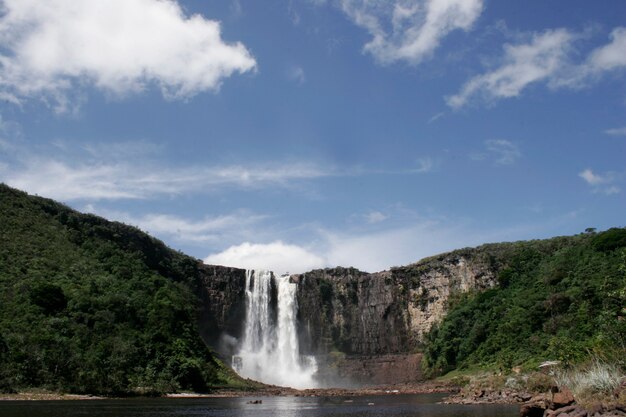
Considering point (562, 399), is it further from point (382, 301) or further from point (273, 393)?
point (382, 301)

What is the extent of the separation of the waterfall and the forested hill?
37.6 feet

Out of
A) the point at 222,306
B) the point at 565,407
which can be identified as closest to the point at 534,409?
the point at 565,407

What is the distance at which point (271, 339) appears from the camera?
104938 mm

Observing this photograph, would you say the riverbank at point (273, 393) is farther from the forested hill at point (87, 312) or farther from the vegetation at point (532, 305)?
the vegetation at point (532, 305)

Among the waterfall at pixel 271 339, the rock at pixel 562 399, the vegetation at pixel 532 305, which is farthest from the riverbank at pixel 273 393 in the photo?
the rock at pixel 562 399

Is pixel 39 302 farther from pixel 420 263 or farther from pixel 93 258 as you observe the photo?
pixel 420 263

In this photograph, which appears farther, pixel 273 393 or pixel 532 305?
pixel 532 305

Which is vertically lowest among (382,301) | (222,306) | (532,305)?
(532,305)

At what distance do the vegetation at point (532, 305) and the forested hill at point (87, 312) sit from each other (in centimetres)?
3460

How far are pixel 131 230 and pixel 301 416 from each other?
72384mm

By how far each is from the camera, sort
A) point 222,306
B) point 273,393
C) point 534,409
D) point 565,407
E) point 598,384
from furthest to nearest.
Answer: point 222,306, point 273,393, point 534,409, point 598,384, point 565,407

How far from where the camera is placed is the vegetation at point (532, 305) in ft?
240

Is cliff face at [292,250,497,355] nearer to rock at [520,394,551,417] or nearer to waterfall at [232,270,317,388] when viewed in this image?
waterfall at [232,270,317,388]

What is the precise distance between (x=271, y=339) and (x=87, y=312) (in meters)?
40.4
